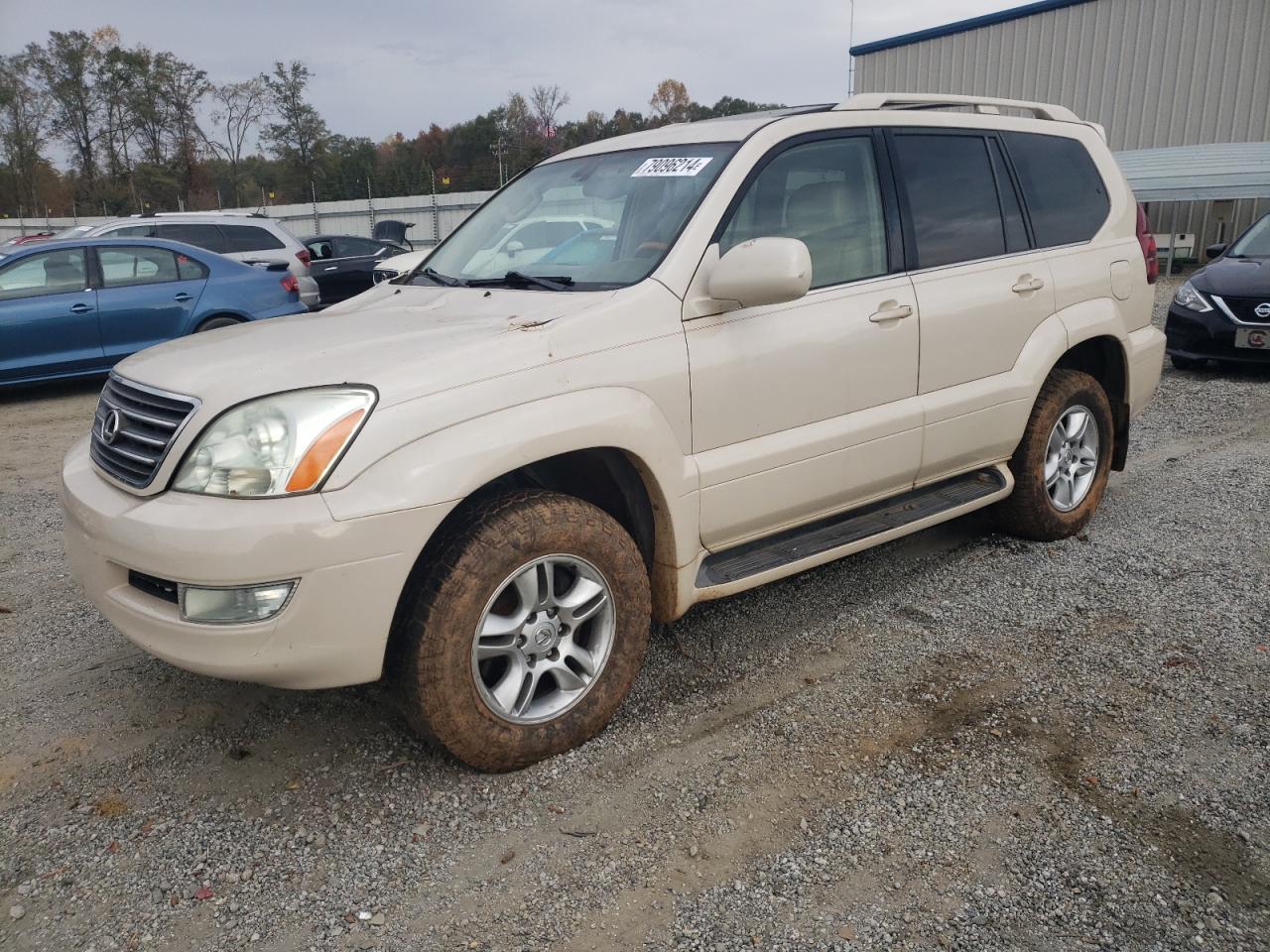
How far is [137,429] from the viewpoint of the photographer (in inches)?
110

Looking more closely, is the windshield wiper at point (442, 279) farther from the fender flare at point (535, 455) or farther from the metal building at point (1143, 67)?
the metal building at point (1143, 67)

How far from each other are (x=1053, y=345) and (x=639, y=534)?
2236 millimetres

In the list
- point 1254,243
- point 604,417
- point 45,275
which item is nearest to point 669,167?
point 604,417

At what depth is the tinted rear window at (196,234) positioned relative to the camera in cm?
1219

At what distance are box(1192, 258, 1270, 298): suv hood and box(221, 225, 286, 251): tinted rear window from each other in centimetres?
1048

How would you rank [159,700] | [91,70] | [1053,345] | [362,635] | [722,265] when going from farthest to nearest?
[91,70] → [1053,345] → [159,700] → [722,265] → [362,635]

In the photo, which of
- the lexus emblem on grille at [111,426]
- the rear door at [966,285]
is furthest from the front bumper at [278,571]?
the rear door at [966,285]

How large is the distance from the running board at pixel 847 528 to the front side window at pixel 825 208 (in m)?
0.90

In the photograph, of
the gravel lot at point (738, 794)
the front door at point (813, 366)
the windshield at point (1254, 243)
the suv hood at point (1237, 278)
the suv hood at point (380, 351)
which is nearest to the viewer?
the gravel lot at point (738, 794)

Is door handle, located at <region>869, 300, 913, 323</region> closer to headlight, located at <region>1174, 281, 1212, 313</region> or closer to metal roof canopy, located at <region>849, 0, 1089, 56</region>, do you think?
headlight, located at <region>1174, 281, 1212, 313</region>

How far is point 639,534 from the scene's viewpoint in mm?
3207

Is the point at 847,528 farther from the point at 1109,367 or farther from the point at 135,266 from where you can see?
the point at 135,266

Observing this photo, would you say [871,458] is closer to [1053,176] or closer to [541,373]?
[541,373]

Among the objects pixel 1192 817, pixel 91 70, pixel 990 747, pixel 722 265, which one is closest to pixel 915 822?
pixel 990 747
